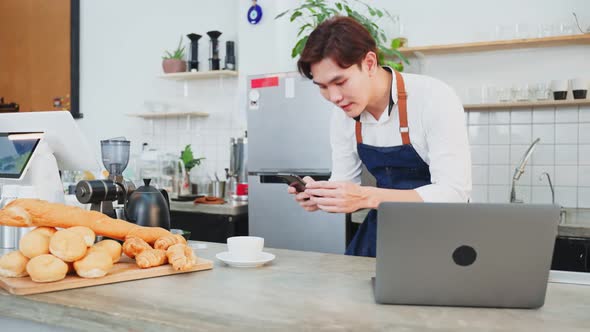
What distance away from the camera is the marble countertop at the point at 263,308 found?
1020 millimetres

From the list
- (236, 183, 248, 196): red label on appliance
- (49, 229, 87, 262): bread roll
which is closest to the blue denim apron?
(49, 229, 87, 262): bread roll

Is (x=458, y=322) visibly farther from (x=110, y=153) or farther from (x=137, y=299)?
(x=110, y=153)

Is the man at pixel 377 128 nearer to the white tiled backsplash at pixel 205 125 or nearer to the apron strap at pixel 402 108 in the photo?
the apron strap at pixel 402 108

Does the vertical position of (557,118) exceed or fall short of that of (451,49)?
it falls short

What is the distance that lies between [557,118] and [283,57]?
183cm

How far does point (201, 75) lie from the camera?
4.41 meters

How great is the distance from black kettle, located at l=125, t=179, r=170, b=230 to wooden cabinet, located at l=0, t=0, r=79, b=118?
3812mm

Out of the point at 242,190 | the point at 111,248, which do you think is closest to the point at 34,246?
the point at 111,248

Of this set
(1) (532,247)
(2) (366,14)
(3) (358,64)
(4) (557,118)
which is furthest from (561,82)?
(1) (532,247)

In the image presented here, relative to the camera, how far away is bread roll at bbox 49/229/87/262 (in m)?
1.27

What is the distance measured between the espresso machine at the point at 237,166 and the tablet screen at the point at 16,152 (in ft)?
6.87

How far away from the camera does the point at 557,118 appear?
3525 millimetres

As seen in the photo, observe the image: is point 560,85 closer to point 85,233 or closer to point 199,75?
point 199,75

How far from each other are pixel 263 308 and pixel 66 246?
48 cm
